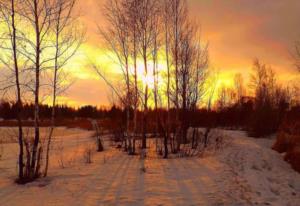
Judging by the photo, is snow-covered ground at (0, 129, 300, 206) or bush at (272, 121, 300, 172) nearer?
snow-covered ground at (0, 129, 300, 206)

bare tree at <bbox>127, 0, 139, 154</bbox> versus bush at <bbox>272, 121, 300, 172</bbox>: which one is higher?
bare tree at <bbox>127, 0, 139, 154</bbox>

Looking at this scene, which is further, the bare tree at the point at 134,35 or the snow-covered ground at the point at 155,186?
the bare tree at the point at 134,35

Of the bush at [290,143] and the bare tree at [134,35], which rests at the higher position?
the bare tree at [134,35]

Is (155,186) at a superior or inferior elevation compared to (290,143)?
inferior

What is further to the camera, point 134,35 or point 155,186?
point 134,35

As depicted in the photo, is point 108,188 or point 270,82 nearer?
point 108,188

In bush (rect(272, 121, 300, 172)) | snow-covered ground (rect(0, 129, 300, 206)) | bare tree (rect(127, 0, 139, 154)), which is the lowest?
snow-covered ground (rect(0, 129, 300, 206))

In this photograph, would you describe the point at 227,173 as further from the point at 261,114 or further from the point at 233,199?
the point at 261,114

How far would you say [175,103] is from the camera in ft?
56.7

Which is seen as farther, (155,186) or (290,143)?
(290,143)

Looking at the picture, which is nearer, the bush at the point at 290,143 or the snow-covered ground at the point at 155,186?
the snow-covered ground at the point at 155,186

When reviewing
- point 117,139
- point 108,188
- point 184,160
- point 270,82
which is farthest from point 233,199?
point 270,82

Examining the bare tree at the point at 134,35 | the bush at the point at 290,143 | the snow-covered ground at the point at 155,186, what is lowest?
the snow-covered ground at the point at 155,186

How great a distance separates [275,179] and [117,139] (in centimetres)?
1291
